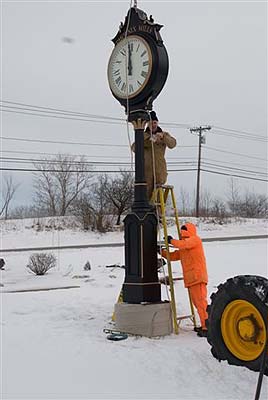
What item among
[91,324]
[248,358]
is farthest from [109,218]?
[248,358]

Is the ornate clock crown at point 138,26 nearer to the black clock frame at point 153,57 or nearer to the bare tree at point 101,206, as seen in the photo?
the black clock frame at point 153,57

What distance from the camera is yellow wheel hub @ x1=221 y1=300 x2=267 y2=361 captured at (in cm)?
460

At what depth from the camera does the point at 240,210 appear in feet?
164

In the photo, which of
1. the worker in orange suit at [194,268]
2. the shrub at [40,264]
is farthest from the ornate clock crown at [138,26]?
the shrub at [40,264]

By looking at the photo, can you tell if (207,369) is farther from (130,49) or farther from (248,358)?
(130,49)

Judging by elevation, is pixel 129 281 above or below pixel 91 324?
above

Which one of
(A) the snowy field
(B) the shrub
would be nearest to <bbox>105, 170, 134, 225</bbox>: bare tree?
(B) the shrub

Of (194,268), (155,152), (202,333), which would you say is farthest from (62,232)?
(202,333)

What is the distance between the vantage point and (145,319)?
20.5 ft

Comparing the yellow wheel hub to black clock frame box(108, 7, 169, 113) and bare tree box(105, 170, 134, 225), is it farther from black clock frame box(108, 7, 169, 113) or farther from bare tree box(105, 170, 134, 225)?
bare tree box(105, 170, 134, 225)

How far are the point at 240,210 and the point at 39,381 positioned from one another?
4680 centimetres

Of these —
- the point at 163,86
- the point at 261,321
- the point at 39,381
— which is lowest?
the point at 39,381

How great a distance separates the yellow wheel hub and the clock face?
320cm

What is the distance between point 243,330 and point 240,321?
0.35 feet
